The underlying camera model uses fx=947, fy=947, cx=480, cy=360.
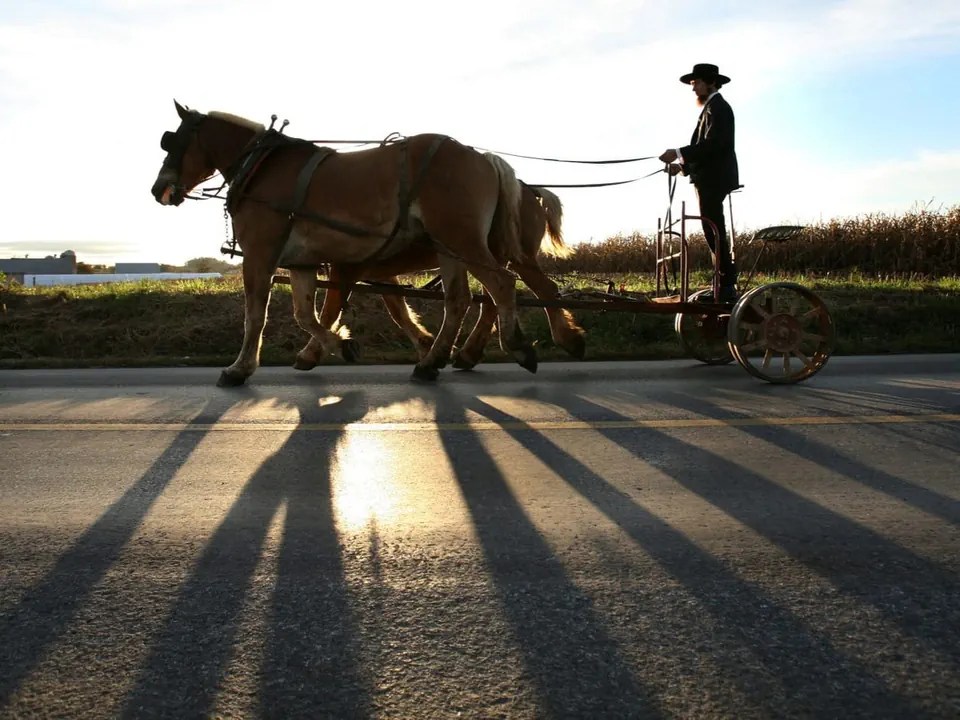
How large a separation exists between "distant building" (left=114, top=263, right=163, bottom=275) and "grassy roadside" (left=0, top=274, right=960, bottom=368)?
161ft

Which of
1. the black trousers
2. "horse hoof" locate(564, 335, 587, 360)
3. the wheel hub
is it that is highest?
the black trousers

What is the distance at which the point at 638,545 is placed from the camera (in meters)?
3.12

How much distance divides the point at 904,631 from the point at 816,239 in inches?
836

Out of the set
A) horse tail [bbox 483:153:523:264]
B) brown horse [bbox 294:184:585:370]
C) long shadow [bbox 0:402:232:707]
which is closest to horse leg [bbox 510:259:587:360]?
brown horse [bbox 294:184:585:370]

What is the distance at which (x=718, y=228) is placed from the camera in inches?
314

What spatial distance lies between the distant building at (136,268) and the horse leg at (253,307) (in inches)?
2166

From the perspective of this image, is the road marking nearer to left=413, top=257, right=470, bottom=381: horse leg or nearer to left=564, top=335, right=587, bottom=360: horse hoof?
left=413, top=257, right=470, bottom=381: horse leg

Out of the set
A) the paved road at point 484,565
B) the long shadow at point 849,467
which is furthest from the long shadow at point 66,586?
the long shadow at point 849,467

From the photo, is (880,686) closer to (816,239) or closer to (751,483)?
(751,483)

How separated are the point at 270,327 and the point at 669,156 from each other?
A: 5655 millimetres

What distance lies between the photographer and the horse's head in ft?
25.9

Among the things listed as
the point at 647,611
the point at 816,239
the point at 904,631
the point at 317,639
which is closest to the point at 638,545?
the point at 647,611

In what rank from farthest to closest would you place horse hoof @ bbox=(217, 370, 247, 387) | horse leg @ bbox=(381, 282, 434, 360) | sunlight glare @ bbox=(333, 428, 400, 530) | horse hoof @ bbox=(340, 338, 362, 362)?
1. horse leg @ bbox=(381, 282, 434, 360)
2. horse hoof @ bbox=(340, 338, 362, 362)
3. horse hoof @ bbox=(217, 370, 247, 387)
4. sunlight glare @ bbox=(333, 428, 400, 530)

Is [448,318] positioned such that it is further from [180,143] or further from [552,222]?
[180,143]
